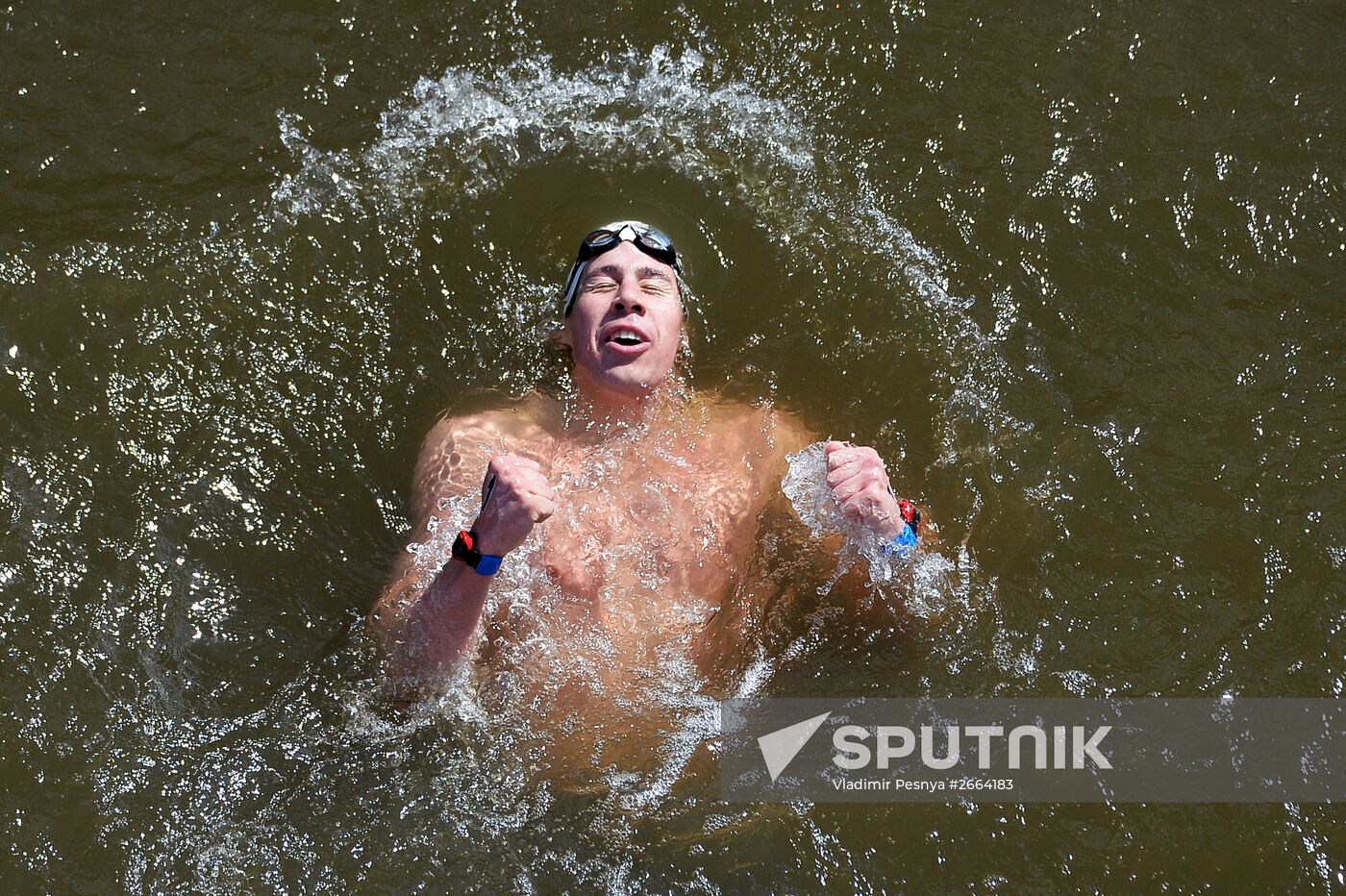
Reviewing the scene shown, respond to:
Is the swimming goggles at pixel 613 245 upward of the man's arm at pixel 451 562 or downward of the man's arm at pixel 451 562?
upward

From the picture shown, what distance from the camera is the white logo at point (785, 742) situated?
4691 millimetres

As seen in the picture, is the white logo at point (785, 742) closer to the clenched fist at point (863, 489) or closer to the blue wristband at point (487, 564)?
the clenched fist at point (863, 489)

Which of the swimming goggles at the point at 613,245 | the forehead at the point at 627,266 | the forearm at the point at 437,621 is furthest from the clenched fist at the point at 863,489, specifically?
the swimming goggles at the point at 613,245

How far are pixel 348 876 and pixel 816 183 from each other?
13.3 ft

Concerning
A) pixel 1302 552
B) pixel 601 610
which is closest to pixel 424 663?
pixel 601 610

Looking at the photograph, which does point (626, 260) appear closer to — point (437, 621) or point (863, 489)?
point (863, 489)

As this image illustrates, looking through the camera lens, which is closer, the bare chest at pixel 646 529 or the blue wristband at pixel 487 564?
the blue wristband at pixel 487 564

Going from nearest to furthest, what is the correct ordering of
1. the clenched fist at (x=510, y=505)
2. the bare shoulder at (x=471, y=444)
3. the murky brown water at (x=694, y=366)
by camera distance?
the clenched fist at (x=510, y=505)
the murky brown water at (x=694, y=366)
the bare shoulder at (x=471, y=444)

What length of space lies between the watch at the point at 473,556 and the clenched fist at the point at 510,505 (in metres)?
0.02

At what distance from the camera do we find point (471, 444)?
5.18 m

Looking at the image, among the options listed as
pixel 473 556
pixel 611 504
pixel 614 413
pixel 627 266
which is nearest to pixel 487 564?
pixel 473 556

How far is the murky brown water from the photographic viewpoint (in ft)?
14.8

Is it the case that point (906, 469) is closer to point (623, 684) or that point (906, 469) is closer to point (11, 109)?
point (623, 684)

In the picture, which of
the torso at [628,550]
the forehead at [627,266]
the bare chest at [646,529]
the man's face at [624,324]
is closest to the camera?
the torso at [628,550]
